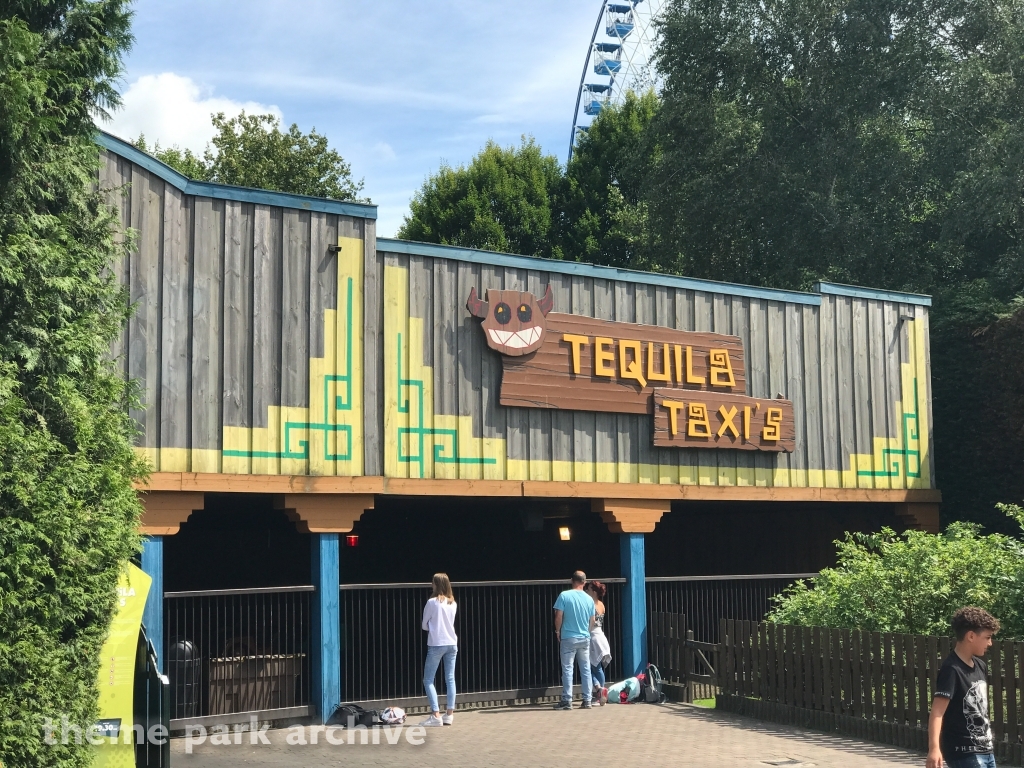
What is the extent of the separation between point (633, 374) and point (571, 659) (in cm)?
433

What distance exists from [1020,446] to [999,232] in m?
11.3

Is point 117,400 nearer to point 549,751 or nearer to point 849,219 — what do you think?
point 549,751

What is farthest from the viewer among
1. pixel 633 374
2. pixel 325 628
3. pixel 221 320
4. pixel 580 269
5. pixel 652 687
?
pixel 633 374

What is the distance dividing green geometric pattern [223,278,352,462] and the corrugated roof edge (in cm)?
96

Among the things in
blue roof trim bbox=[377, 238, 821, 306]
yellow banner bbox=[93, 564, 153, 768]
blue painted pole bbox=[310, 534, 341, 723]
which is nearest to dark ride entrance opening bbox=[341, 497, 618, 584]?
blue roof trim bbox=[377, 238, 821, 306]

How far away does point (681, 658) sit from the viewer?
16.4 m

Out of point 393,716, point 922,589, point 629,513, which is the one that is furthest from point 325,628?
point 922,589

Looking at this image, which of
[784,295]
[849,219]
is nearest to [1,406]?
[784,295]

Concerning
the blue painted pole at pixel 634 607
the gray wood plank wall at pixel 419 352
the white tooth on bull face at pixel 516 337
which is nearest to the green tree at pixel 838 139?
the gray wood plank wall at pixel 419 352

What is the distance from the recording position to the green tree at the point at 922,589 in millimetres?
13406

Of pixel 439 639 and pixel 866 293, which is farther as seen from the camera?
pixel 866 293

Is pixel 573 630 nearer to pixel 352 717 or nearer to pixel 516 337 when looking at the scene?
pixel 352 717

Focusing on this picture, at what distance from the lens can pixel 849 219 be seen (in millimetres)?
30281

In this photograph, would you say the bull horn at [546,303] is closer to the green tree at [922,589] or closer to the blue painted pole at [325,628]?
the blue painted pole at [325,628]
